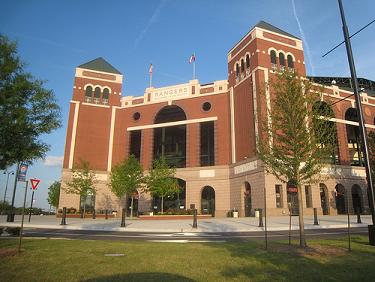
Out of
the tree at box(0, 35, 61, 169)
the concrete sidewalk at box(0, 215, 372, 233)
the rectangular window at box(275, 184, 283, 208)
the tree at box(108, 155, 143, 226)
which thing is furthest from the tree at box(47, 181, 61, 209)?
the tree at box(0, 35, 61, 169)

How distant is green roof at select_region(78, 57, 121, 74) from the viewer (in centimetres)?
5462

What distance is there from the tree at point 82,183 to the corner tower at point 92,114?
2894mm

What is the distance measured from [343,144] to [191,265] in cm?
4439

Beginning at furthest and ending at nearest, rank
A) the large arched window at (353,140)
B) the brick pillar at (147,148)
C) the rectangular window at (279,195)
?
the brick pillar at (147,148)
the large arched window at (353,140)
the rectangular window at (279,195)

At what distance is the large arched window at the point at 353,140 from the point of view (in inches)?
1889

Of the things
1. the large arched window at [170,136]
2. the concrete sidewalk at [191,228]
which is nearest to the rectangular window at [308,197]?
the concrete sidewalk at [191,228]

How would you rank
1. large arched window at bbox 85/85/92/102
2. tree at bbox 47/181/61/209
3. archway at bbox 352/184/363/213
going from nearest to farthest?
archway at bbox 352/184/363/213 → large arched window at bbox 85/85/92/102 → tree at bbox 47/181/61/209

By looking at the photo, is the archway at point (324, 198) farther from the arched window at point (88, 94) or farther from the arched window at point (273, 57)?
the arched window at point (88, 94)

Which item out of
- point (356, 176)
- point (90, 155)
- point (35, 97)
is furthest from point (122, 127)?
point (35, 97)

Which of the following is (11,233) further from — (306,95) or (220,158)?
(220,158)

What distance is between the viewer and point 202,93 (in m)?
48.6

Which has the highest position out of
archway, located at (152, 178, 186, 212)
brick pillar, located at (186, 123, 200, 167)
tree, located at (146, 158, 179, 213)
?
brick pillar, located at (186, 123, 200, 167)

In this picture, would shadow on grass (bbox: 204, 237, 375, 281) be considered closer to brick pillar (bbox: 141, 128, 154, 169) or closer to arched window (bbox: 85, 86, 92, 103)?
brick pillar (bbox: 141, 128, 154, 169)

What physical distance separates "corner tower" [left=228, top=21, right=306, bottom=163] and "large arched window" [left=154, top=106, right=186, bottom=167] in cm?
978
